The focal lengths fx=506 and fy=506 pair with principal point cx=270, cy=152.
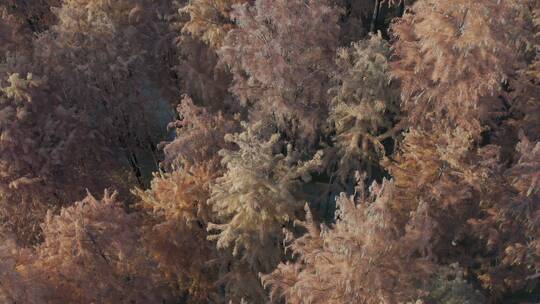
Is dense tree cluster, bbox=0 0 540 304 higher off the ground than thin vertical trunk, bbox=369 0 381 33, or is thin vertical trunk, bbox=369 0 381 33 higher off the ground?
thin vertical trunk, bbox=369 0 381 33

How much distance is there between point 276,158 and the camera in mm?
19094

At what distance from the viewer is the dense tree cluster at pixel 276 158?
16.3 meters

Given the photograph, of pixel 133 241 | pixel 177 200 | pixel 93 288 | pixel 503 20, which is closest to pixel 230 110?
pixel 177 200

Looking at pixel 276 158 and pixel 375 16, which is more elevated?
pixel 375 16

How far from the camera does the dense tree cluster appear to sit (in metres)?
16.3

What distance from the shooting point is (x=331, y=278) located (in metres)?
13.8

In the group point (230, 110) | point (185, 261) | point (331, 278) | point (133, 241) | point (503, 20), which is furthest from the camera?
point (230, 110)

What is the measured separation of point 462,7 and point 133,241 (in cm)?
1413

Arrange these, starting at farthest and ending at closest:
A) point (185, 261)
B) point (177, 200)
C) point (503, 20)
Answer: point (185, 261), point (177, 200), point (503, 20)

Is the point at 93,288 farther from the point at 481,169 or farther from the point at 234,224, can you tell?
the point at 481,169

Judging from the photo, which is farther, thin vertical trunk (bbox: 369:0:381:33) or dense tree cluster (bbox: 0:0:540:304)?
thin vertical trunk (bbox: 369:0:381:33)

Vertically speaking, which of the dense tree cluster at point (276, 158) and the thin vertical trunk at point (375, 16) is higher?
the thin vertical trunk at point (375, 16)

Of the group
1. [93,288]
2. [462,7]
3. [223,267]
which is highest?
[462,7]

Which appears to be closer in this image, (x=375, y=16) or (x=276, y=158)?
(x=276, y=158)
